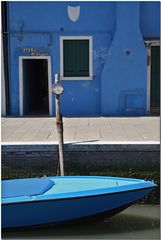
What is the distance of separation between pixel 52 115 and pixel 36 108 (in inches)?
76.1

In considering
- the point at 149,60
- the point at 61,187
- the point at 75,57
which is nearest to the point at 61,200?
the point at 61,187

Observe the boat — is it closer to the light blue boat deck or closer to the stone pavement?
the light blue boat deck

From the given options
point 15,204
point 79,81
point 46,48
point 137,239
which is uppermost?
point 46,48

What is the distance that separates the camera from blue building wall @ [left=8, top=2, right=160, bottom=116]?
12.9 m

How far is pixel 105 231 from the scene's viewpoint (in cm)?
667

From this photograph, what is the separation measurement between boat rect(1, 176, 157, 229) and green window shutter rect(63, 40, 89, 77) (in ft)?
22.1

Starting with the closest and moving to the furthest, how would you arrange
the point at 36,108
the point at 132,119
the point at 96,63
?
the point at 132,119 → the point at 96,63 → the point at 36,108

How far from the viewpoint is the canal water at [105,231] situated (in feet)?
21.2

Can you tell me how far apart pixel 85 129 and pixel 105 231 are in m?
3.85

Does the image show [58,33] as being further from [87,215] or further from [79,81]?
[87,215]

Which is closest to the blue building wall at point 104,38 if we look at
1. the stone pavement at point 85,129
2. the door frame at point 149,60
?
the door frame at point 149,60

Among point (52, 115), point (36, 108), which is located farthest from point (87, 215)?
point (36, 108)

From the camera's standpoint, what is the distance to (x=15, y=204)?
6.16 meters

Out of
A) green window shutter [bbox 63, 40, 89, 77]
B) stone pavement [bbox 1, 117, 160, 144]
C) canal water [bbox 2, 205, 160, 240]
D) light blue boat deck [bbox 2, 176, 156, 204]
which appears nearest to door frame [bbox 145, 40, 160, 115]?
stone pavement [bbox 1, 117, 160, 144]
